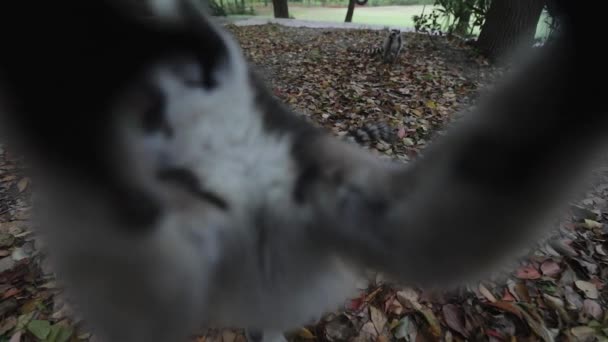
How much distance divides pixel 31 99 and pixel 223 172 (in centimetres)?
31

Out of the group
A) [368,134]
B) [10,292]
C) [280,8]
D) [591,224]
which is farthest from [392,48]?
[280,8]

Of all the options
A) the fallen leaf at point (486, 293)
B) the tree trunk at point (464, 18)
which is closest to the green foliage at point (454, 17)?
the tree trunk at point (464, 18)

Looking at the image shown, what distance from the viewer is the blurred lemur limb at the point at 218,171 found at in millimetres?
489

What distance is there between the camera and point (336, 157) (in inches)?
28.4

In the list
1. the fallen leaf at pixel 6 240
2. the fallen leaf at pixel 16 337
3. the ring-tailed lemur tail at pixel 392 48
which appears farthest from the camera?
the ring-tailed lemur tail at pixel 392 48

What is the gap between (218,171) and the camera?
0.69 m

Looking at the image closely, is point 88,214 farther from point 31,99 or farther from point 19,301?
point 19,301

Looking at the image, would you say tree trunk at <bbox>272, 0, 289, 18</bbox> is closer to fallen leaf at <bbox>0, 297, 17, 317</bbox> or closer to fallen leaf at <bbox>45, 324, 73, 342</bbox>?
fallen leaf at <bbox>0, 297, 17, 317</bbox>

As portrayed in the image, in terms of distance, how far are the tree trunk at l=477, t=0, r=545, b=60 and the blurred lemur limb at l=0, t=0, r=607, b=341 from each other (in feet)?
13.3

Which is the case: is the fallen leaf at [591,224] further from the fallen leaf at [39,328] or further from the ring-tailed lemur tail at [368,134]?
the fallen leaf at [39,328]

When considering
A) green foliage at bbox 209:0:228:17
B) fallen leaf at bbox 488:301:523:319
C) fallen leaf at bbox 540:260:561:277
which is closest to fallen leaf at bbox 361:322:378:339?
fallen leaf at bbox 488:301:523:319

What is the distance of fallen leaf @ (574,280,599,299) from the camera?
4.91ft

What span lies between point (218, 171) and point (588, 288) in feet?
5.40

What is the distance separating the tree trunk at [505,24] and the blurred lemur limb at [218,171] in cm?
406
